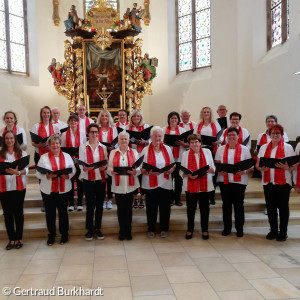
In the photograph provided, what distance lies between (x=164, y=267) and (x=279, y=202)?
188 centimetres

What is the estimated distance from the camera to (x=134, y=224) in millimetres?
5496

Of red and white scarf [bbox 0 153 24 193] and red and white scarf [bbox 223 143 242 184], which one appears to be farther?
red and white scarf [bbox 223 143 242 184]

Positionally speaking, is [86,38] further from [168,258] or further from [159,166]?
[168,258]

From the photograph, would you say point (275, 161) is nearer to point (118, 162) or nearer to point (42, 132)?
point (118, 162)

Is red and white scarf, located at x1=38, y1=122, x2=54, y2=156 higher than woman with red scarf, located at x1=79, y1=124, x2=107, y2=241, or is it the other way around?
red and white scarf, located at x1=38, y1=122, x2=54, y2=156

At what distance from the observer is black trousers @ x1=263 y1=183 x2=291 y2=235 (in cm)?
480

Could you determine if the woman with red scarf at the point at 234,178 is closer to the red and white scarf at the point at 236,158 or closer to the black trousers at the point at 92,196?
the red and white scarf at the point at 236,158

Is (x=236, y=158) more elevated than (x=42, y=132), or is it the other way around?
(x=42, y=132)

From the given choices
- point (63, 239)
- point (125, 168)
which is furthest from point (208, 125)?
point (63, 239)

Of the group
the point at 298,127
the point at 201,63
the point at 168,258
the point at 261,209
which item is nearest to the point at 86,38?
the point at 201,63

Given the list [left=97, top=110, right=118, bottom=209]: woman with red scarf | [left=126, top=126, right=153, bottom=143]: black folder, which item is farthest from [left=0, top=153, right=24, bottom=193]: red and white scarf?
[left=126, top=126, right=153, bottom=143]: black folder

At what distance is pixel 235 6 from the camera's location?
10.5 m

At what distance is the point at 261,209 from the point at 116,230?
2.56 meters

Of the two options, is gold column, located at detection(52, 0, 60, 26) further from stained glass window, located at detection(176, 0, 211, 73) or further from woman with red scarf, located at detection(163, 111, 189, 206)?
woman with red scarf, located at detection(163, 111, 189, 206)
